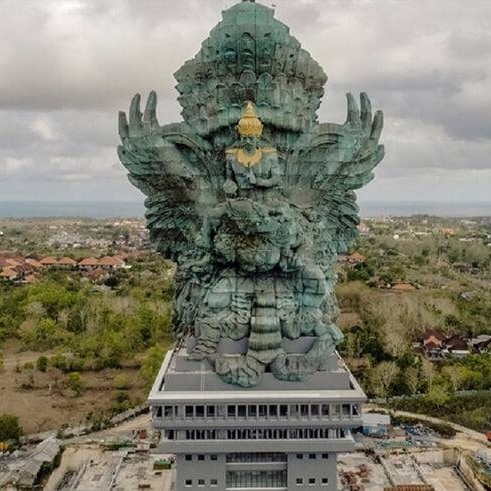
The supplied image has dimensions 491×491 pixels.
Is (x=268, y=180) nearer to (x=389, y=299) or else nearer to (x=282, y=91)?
(x=282, y=91)

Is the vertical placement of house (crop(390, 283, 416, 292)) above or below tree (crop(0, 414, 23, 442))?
above

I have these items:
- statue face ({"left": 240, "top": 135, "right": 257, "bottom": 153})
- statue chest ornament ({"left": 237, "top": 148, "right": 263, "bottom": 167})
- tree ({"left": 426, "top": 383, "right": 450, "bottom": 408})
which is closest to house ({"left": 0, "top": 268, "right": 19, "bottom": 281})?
tree ({"left": 426, "top": 383, "right": 450, "bottom": 408})

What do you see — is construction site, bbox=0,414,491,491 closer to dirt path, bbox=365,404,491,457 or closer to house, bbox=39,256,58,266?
dirt path, bbox=365,404,491,457

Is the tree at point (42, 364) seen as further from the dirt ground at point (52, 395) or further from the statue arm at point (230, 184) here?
the statue arm at point (230, 184)

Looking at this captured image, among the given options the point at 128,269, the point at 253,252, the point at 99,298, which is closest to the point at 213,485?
the point at 253,252

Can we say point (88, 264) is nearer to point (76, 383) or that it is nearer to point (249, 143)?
point (76, 383)

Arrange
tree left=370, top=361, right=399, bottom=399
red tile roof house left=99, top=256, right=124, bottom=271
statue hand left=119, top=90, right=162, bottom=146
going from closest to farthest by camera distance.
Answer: statue hand left=119, top=90, right=162, bottom=146 < tree left=370, top=361, right=399, bottom=399 < red tile roof house left=99, top=256, right=124, bottom=271

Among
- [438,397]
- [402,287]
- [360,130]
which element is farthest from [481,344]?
[360,130]
